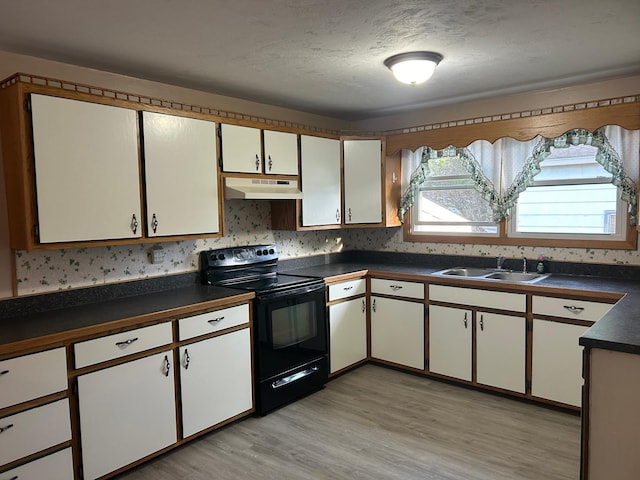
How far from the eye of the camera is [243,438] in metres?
2.90

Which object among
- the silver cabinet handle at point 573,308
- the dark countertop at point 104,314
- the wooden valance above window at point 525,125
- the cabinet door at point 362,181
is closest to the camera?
the dark countertop at point 104,314

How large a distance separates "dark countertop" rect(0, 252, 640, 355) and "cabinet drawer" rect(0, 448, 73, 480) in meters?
0.54

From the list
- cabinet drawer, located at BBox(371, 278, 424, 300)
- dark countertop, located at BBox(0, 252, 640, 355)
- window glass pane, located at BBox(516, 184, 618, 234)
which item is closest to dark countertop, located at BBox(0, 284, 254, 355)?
dark countertop, located at BBox(0, 252, 640, 355)

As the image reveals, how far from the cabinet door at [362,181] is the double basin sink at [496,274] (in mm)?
811

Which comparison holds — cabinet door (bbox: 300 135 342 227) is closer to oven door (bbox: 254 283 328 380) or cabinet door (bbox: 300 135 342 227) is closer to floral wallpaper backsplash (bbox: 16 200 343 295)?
floral wallpaper backsplash (bbox: 16 200 343 295)

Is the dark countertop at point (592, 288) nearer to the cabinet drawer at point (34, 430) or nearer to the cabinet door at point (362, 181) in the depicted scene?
the cabinet door at point (362, 181)

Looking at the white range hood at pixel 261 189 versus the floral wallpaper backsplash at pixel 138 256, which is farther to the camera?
the white range hood at pixel 261 189

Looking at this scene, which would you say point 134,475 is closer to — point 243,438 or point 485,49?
point 243,438

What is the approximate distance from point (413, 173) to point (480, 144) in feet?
2.12

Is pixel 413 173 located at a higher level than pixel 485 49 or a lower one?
lower

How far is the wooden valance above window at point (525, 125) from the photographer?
10.3ft

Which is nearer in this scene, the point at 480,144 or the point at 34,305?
the point at 34,305

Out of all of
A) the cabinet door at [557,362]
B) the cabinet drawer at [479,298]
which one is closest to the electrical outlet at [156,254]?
the cabinet drawer at [479,298]

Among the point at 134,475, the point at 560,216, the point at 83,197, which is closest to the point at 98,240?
the point at 83,197
